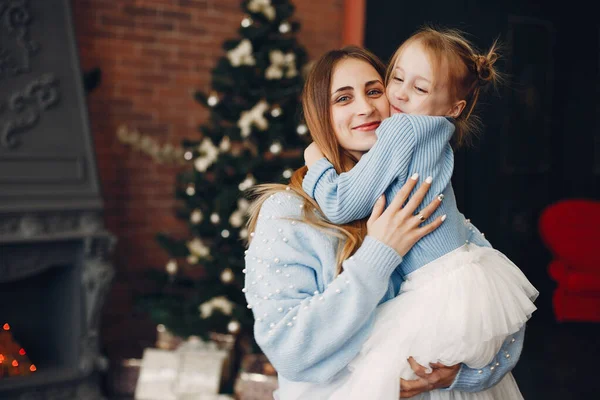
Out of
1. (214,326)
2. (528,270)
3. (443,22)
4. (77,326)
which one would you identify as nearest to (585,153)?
(528,270)

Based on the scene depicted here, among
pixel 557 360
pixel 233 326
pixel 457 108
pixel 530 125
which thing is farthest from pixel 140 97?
pixel 530 125

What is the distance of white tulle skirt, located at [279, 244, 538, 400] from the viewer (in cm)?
162

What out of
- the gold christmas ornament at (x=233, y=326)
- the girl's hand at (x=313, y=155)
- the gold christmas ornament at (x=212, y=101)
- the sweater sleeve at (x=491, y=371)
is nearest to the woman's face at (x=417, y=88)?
the girl's hand at (x=313, y=155)

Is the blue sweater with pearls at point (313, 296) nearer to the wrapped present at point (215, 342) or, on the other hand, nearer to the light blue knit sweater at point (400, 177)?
the light blue knit sweater at point (400, 177)

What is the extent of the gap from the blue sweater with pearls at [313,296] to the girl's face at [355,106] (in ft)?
0.75

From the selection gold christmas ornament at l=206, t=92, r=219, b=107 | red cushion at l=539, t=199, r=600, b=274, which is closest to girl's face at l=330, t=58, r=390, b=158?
gold christmas ornament at l=206, t=92, r=219, b=107

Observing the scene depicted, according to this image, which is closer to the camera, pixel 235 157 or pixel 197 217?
pixel 235 157

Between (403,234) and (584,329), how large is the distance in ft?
14.9

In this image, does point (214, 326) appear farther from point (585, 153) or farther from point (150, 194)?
point (585, 153)

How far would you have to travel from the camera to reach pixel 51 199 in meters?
3.67

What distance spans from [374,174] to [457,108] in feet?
1.29

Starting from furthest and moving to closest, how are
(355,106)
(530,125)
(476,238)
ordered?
(530,125) < (476,238) < (355,106)

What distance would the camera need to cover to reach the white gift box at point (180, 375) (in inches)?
158

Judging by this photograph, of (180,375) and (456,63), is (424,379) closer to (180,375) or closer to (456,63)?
(456,63)
